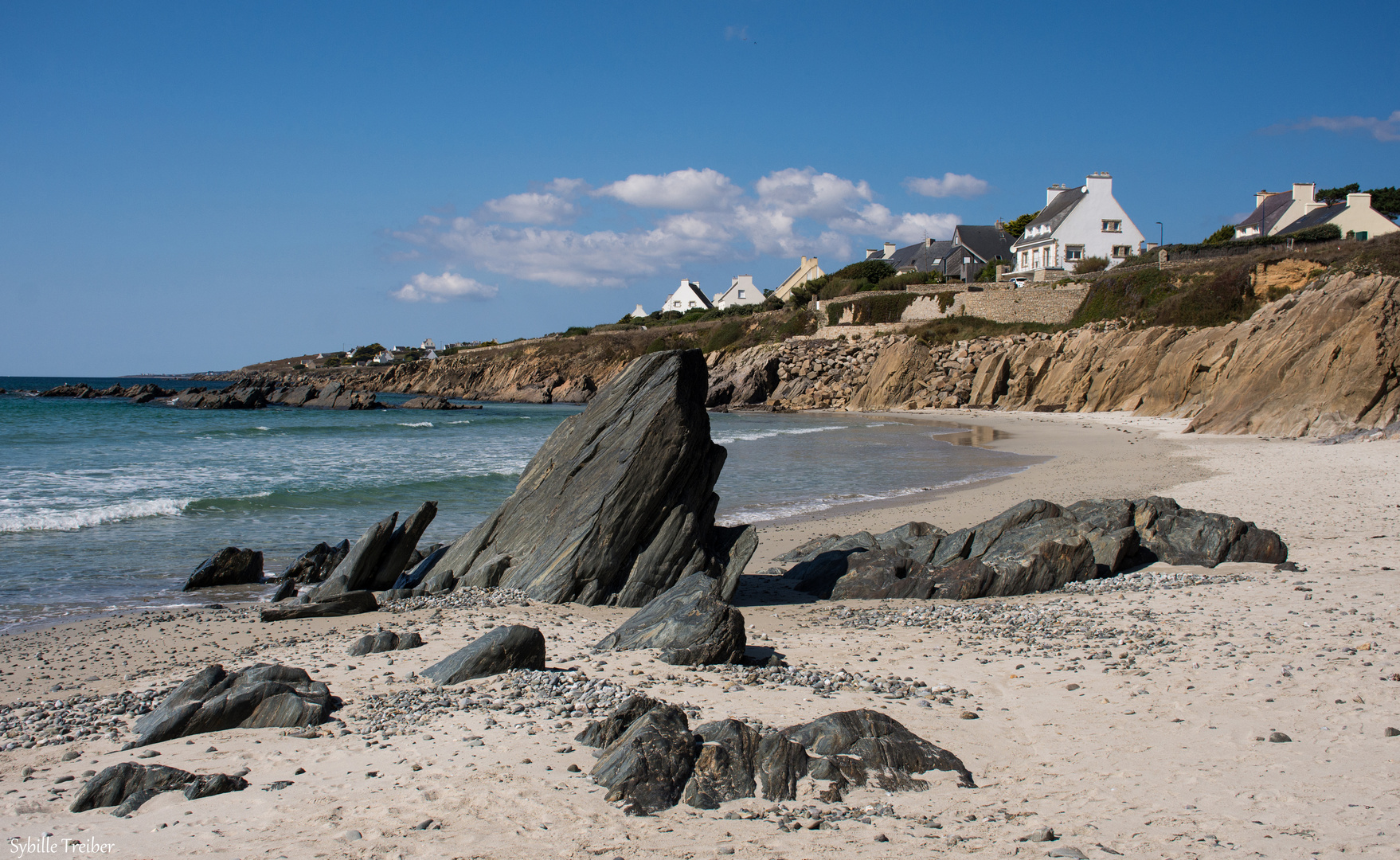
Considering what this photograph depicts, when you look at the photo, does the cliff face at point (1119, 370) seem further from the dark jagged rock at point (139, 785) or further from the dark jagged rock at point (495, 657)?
the dark jagged rock at point (139, 785)

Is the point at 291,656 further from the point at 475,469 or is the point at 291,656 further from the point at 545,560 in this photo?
the point at 475,469

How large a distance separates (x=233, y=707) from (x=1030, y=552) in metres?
8.45

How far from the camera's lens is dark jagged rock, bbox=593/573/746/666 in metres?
6.91

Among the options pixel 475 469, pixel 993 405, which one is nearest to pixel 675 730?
pixel 475 469

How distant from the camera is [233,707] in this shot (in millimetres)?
5766

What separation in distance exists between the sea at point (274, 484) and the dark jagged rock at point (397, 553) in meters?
1.82

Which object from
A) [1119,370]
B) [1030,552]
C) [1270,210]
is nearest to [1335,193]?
[1270,210]

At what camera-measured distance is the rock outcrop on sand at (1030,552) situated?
32.3 ft

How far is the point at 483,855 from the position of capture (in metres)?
3.95

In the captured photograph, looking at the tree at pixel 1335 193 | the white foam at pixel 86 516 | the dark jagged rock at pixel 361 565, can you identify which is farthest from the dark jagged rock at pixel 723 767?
the tree at pixel 1335 193

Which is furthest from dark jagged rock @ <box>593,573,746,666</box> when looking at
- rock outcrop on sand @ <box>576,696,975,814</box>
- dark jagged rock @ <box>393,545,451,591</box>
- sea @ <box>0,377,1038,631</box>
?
sea @ <box>0,377,1038,631</box>

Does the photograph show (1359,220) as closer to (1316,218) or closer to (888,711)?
(1316,218)

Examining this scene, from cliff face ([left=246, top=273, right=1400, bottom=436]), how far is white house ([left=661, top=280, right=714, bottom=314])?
18.6 m

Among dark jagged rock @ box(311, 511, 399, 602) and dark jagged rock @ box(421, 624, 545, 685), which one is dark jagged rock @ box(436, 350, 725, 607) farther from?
dark jagged rock @ box(421, 624, 545, 685)
